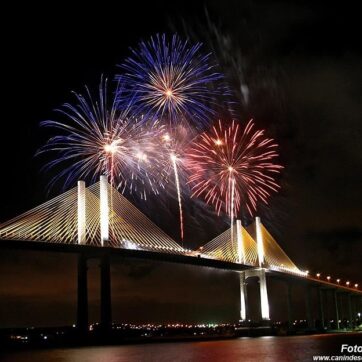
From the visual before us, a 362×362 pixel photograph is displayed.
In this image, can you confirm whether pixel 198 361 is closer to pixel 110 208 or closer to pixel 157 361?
pixel 157 361

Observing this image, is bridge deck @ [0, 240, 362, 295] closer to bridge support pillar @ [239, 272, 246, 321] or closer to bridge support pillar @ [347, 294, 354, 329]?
bridge support pillar @ [239, 272, 246, 321]

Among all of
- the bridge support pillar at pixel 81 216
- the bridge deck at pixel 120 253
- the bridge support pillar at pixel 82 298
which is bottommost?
the bridge support pillar at pixel 82 298

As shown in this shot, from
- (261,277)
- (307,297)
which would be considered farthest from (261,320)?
(307,297)

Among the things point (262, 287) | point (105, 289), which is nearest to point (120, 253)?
point (105, 289)

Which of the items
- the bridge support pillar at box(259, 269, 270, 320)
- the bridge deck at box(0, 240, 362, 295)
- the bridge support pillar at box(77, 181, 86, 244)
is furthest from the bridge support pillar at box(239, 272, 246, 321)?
the bridge support pillar at box(77, 181, 86, 244)

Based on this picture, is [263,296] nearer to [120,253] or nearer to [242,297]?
[242,297]

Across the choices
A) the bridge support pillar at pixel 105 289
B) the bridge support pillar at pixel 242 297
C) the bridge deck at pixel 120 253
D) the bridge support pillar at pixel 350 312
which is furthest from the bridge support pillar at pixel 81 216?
the bridge support pillar at pixel 350 312

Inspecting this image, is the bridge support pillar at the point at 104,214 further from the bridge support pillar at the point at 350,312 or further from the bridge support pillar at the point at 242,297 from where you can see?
the bridge support pillar at the point at 350,312

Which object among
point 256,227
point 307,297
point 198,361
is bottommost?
point 198,361
